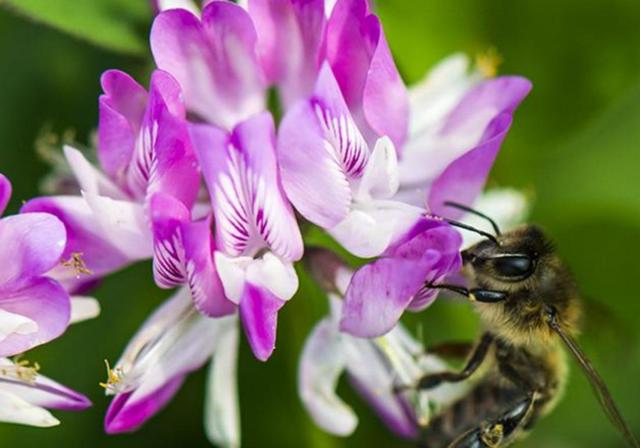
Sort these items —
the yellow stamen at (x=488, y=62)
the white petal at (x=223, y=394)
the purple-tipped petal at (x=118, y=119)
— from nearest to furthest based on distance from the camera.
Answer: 1. the purple-tipped petal at (x=118, y=119)
2. the white petal at (x=223, y=394)
3. the yellow stamen at (x=488, y=62)

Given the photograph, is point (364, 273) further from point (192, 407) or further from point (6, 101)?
point (6, 101)

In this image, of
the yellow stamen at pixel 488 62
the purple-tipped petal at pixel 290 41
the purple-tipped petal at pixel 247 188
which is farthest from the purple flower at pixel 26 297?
the yellow stamen at pixel 488 62

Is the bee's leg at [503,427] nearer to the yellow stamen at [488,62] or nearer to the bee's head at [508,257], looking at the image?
the bee's head at [508,257]

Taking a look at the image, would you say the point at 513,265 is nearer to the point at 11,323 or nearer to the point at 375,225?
the point at 375,225

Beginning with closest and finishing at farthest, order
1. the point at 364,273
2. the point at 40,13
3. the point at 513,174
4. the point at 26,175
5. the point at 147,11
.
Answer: the point at 364,273 → the point at 40,13 → the point at 147,11 → the point at 26,175 → the point at 513,174

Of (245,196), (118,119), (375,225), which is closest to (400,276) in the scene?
(375,225)

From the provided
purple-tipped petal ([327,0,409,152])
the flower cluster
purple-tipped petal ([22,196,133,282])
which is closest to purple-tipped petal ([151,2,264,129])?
the flower cluster

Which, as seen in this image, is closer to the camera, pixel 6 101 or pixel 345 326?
pixel 345 326

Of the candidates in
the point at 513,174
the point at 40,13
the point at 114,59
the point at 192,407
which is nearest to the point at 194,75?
the point at 40,13
